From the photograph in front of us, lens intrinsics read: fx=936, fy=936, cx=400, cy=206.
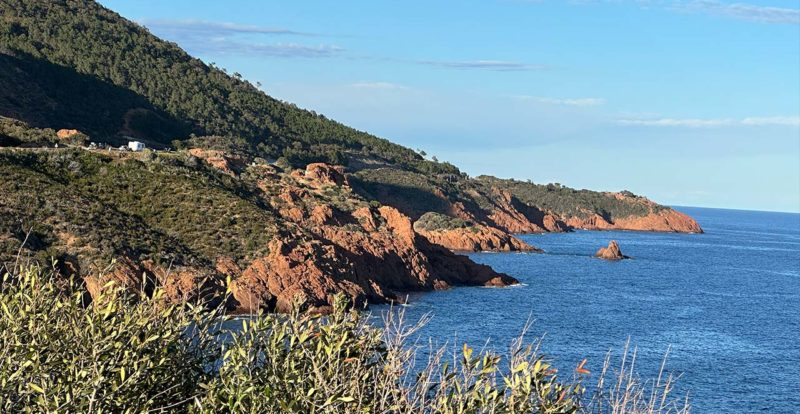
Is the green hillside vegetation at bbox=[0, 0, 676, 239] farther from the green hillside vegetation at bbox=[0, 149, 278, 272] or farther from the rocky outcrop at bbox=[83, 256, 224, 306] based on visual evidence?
the rocky outcrop at bbox=[83, 256, 224, 306]

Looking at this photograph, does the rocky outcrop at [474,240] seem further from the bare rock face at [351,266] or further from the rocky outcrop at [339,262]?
the bare rock face at [351,266]

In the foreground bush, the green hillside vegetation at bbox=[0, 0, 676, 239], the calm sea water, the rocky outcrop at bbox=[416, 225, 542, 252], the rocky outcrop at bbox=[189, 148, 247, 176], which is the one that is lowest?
the calm sea water

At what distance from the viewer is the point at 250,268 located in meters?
75.5

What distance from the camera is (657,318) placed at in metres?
89.0

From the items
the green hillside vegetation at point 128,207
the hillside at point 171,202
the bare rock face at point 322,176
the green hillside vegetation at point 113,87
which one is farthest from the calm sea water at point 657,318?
the green hillside vegetation at point 113,87

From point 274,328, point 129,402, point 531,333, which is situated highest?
point 274,328

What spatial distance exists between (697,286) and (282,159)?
6771 cm

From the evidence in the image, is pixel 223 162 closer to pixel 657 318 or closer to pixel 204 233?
pixel 204 233

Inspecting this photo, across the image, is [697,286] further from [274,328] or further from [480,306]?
[274,328]

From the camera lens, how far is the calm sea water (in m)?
61.3

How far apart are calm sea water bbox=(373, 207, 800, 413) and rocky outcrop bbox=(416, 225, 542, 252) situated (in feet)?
14.0

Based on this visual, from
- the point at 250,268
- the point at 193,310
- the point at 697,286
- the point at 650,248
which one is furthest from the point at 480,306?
the point at 650,248

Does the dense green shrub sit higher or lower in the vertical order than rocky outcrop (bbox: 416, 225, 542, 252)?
higher

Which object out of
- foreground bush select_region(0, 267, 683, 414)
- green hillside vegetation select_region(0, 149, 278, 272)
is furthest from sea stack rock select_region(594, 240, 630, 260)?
foreground bush select_region(0, 267, 683, 414)
